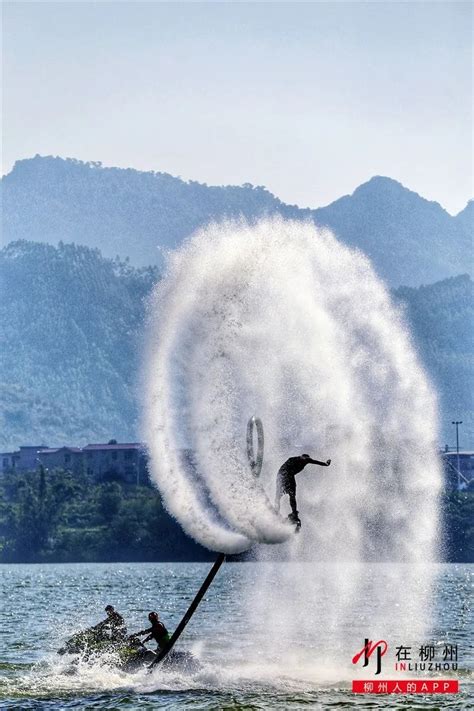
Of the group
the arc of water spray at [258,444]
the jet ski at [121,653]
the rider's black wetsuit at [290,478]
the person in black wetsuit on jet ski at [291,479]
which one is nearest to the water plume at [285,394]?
the person in black wetsuit on jet ski at [291,479]

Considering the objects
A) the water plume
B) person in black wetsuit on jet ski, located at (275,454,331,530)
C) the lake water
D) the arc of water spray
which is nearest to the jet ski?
the lake water

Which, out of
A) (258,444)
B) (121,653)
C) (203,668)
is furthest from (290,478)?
(121,653)

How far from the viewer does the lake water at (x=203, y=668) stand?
49.4 metres

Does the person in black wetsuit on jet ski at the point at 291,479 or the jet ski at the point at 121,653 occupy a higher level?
the person in black wetsuit on jet ski at the point at 291,479

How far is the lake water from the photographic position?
162 feet

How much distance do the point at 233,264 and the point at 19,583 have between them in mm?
117782

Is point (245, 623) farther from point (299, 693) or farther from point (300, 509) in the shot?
point (299, 693)

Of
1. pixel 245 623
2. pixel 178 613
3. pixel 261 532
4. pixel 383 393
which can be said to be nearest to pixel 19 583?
pixel 178 613

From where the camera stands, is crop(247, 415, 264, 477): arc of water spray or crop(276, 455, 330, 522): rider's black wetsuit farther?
crop(276, 455, 330, 522): rider's black wetsuit

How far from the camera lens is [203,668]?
181 ft

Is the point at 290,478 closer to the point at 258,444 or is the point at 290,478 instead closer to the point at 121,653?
the point at 258,444

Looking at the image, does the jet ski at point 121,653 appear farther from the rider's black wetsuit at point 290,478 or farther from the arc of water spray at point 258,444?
the arc of water spray at point 258,444

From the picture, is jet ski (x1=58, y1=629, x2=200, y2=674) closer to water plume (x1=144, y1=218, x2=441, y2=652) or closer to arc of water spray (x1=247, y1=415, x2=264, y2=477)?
water plume (x1=144, y1=218, x2=441, y2=652)

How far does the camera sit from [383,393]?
239 ft
